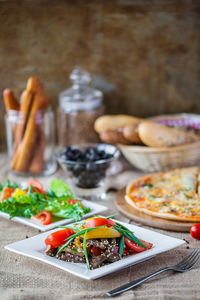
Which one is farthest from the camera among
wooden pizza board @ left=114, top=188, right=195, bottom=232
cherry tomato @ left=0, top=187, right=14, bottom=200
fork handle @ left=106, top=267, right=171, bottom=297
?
cherry tomato @ left=0, top=187, right=14, bottom=200

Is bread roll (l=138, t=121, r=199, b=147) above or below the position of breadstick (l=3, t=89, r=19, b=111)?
below

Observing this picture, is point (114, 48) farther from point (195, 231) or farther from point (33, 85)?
point (195, 231)

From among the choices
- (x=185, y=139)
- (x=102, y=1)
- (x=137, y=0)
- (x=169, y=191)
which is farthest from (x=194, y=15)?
(x=169, y=191)

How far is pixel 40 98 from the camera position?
8.50ft

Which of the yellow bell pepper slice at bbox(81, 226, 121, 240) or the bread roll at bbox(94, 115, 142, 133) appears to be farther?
the bread roll at bbox(94, 115, 142, 133)

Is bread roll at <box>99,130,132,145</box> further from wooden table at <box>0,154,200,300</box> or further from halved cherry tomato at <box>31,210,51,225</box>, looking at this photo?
wooden table at <box>0,154,200,300</box>

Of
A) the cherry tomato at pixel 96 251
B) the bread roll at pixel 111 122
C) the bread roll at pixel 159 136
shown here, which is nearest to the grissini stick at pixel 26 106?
the bread roll at pixel 111 122

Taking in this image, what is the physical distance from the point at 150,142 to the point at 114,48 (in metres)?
1.00

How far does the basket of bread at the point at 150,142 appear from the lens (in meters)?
2.54

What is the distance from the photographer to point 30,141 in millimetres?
2611

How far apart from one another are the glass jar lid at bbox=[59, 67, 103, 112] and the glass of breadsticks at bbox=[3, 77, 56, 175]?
0.18 m

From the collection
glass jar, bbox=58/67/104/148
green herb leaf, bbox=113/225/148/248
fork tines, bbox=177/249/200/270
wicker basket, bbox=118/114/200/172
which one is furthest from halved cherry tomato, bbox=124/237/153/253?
glass jar, bbox=58/67/104/148

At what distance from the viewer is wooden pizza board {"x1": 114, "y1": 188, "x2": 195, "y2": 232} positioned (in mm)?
1837

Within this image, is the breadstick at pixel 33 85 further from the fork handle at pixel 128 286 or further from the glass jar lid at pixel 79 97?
the fork handle at pixel 128 286
